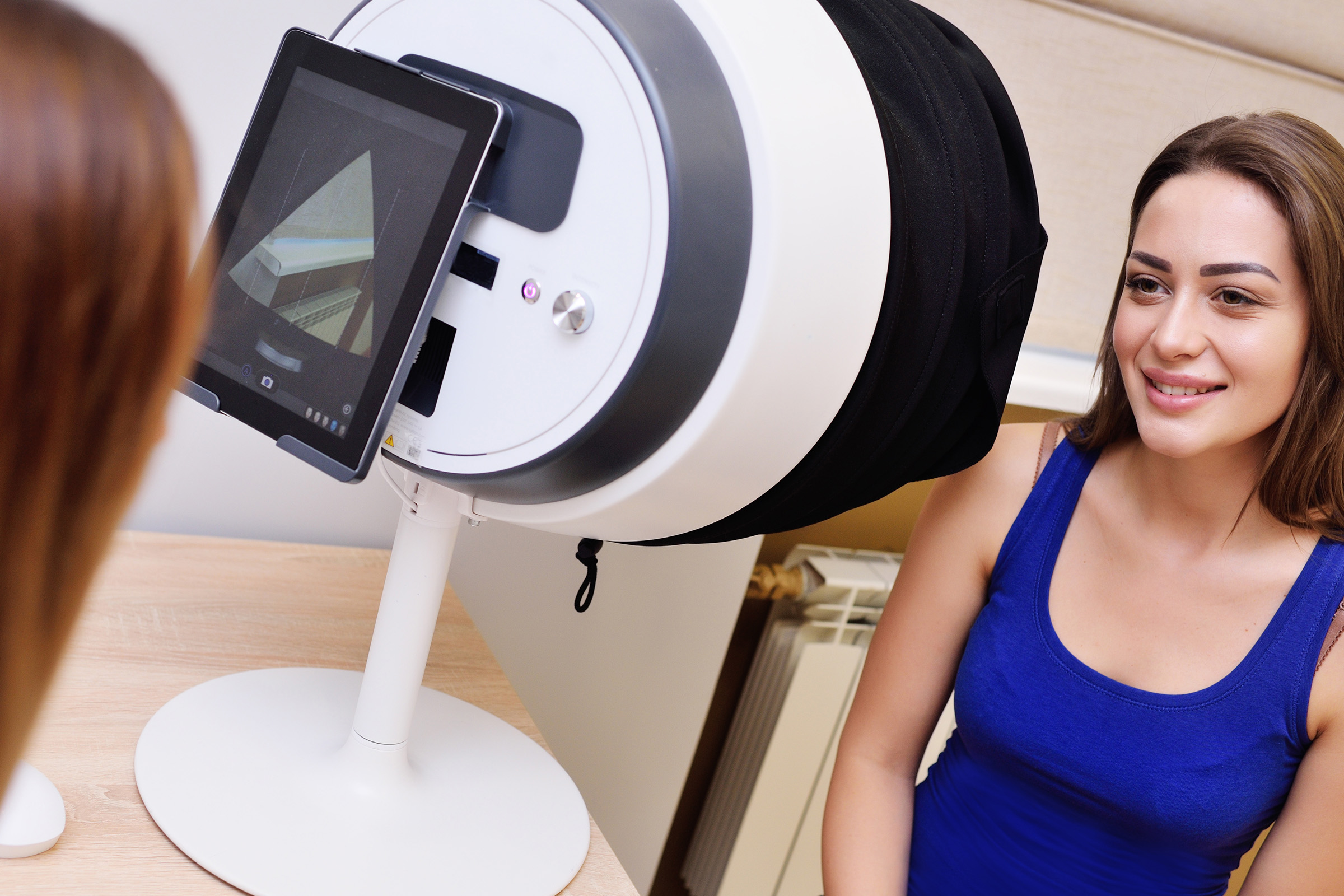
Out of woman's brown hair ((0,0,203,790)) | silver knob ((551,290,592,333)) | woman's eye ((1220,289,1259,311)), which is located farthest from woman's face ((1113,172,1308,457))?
woman's brown hair ((0,0,203,790))

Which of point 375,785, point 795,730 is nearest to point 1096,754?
point 795,730

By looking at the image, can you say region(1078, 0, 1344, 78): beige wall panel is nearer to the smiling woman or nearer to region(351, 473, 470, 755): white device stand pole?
the smiling woman

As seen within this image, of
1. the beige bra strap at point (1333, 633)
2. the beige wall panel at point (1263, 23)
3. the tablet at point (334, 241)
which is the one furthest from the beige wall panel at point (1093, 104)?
the tablet at point (334, 241)

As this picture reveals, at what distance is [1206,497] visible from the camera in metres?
1.19

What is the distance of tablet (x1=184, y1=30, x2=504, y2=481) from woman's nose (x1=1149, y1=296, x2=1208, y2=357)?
0.69 metres

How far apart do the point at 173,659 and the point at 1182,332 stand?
933 mm

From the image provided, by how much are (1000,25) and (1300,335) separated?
605 millimetres

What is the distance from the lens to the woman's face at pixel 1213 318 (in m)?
1.04

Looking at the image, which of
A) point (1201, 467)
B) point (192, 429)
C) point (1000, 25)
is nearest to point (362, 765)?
point (192, 429)

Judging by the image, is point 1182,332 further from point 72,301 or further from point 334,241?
point 72,301

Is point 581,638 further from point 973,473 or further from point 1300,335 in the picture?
point 1300,335

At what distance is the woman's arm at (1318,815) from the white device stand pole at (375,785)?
0.70 meters

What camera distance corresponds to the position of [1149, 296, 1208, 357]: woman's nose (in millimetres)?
1046

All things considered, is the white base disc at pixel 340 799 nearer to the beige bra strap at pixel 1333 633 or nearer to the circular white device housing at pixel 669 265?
the circular white device housing at pixel 669 265
